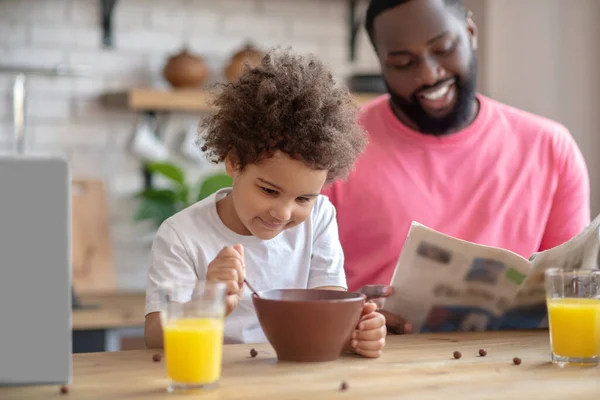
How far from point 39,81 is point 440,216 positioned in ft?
6.51

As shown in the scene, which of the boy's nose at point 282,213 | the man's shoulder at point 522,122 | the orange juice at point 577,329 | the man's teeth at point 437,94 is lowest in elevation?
the orange juice at point 577,329

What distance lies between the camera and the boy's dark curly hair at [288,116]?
1.35 meters

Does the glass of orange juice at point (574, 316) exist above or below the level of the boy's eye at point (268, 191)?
below

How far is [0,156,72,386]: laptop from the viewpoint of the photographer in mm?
888

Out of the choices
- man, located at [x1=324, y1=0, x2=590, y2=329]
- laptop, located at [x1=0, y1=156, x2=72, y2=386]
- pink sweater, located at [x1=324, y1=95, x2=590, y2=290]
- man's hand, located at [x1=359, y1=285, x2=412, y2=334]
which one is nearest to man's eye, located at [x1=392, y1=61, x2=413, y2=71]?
man, located at [x1=324, y1=0, x2=590, y2=329]

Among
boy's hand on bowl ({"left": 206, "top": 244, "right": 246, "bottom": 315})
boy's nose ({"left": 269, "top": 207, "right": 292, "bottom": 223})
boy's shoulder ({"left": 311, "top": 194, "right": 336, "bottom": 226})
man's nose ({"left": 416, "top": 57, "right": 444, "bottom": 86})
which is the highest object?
man's nose ({"left": 416, "top": 57, "right": 444, "bottom": 86})

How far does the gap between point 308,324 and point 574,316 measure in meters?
0.37

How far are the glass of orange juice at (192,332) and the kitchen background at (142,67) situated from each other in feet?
7.60

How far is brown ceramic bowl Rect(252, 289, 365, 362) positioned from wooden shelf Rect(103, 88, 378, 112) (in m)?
2.13

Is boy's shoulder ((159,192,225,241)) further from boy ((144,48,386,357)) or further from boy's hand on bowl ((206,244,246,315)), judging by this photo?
boy's hand on bowl ((206,244,246,315))

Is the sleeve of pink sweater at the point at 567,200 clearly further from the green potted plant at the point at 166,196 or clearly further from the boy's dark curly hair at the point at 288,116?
the green potted plant at the point at 166,196

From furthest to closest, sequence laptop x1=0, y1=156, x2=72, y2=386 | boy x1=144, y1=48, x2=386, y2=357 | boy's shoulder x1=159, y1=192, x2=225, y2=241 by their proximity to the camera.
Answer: boy's shoulder x1=159, y1=192, x2=225, y2=241 < boy x1=144, y1=48, x2=386, y2=357 < laptop x1=0, y1=156, x2=72, y2=386

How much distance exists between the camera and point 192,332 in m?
0.98

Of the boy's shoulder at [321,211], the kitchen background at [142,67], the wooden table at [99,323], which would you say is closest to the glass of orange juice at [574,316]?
the boy's shoulder at [321,211]
